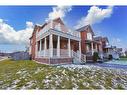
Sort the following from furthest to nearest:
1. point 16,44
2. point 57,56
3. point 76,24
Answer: point 57,56 → point 76,24 → point 16,44

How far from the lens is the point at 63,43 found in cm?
660

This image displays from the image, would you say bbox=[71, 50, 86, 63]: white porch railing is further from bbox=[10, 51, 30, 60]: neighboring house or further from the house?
bbox=[10, 51, 30, 60]: neighboring house

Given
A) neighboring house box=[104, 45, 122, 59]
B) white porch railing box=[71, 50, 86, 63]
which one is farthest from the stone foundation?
neighboring house box=[104, 45, 122, 59]

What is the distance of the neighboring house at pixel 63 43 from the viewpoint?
5.77 meters

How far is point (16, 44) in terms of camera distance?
16.4ft

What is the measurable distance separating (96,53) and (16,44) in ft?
12.1

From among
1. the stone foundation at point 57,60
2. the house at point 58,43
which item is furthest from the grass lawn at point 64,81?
the house at point 58,43

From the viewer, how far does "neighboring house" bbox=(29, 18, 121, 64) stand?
18.9ft

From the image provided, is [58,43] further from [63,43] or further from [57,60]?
[57,60]

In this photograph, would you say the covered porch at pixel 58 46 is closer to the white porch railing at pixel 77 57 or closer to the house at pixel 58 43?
the house at pixel 58 43
